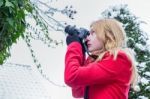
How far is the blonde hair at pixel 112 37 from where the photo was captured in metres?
1.19

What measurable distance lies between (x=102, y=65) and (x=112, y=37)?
0.11 meters

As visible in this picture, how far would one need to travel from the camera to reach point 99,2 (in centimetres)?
341

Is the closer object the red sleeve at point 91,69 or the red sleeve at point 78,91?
the red sleeve at point 91,69

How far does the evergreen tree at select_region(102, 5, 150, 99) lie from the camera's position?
10.6 ft

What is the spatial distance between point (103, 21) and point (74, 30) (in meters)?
0.11

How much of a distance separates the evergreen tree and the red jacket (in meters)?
2.08

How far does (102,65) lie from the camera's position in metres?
1.15

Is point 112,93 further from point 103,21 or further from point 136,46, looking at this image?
point 136,46

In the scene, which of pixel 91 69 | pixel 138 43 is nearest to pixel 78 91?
pixel 91 69

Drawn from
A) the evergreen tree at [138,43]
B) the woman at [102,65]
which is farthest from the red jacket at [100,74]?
the evergreen tree at [138,43]

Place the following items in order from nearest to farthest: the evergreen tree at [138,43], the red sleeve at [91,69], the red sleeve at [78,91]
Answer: the red sleeve at [91,69] → the red sleeve at [78,91] → the evergreen tree at [138,43]

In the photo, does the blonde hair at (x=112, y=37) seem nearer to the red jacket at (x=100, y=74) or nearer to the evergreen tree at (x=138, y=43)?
the red jacket at (x=100, y=74)

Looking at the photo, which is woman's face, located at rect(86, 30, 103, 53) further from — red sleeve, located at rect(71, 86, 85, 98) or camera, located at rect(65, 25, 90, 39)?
red sleeve, located at rect(71, 86, 85, 98)

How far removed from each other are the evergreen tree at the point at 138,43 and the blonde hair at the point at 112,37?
2.03 meters
